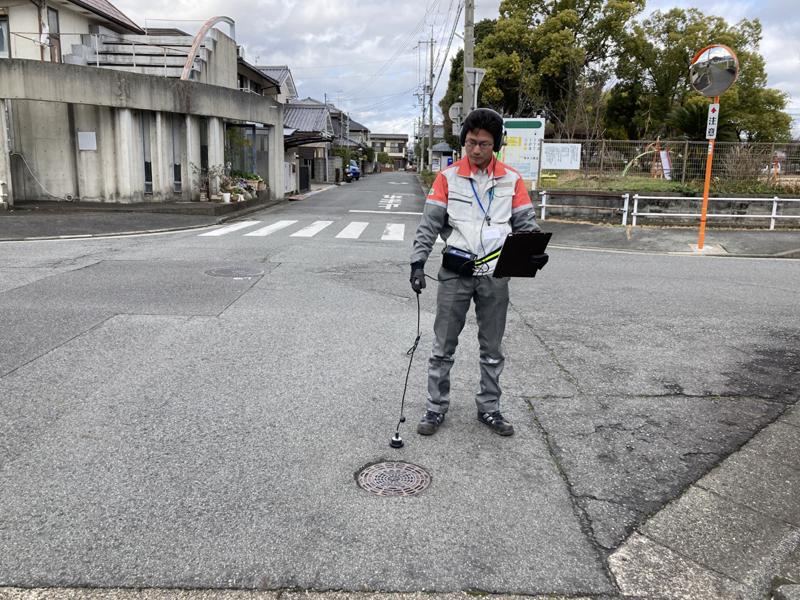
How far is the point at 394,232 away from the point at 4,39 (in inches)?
619

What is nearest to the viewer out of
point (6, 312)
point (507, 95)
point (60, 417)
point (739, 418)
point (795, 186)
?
point (60, 417)

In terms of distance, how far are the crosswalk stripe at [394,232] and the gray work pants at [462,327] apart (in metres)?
10.3

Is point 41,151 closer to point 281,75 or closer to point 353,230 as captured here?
point 353,230

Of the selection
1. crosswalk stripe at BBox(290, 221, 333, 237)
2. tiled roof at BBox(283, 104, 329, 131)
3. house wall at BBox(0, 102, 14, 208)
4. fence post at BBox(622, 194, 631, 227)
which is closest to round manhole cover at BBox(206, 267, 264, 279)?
crosswalk stripe at BBox(290, 221, 333, 237)

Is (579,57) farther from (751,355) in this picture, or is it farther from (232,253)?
(751,355)

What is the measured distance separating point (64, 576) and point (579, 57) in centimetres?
3293

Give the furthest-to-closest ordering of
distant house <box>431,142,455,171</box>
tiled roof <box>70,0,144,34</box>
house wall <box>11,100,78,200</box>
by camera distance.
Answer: distant house <box>431,142,455,171</box>, tiled roof <box>70,0,144,34</box>, house wall <box>11,100,78,200</box>

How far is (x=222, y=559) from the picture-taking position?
106 inches

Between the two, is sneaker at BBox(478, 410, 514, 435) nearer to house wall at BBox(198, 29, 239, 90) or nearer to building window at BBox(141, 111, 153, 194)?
building window at BBox(141, 111, 153, 194)

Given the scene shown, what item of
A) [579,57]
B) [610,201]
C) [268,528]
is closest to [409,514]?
→ [268,528]

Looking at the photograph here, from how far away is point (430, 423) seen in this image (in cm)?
399

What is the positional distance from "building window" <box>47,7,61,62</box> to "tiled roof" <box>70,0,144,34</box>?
2.77 ft

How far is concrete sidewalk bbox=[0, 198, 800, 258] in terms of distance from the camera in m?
13.5

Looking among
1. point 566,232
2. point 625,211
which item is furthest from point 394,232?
point 625,211
